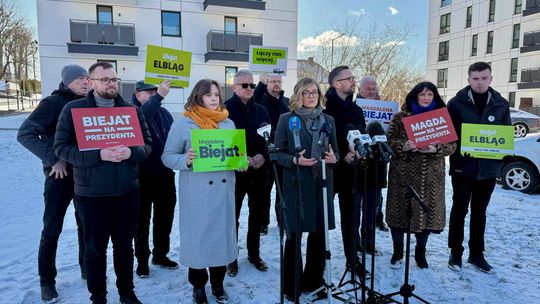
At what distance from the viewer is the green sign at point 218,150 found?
3.24 metres

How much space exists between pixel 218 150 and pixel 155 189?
4.41 feet

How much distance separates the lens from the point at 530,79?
1187 inches

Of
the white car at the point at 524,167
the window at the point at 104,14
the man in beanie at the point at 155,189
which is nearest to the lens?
the man in beanie at the point at 155,189

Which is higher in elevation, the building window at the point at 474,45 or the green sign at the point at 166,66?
the building window at the point at 474,45

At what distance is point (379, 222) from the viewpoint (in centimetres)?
577

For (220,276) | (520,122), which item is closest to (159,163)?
(220,276)

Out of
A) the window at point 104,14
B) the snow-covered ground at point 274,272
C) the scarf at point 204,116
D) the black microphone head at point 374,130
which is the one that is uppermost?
the window at point 104,14

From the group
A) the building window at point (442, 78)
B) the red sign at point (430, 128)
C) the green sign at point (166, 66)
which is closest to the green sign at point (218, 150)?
the green sign at point (166, 66)

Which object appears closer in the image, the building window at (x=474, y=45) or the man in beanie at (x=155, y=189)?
the man in beanie at (x=155, y=189)

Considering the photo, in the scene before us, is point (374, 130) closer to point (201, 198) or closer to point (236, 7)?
point (201, 198)

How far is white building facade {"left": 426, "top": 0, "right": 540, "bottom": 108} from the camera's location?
30297 mm

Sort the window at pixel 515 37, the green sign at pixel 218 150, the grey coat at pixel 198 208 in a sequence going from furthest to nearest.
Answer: the window at pixel 515 37, the grey coat at pixel 198 208, the green sign at pixel 218 150

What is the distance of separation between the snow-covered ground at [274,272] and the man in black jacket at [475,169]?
0.27m

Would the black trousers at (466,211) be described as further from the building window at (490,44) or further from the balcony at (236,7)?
the building window at (490,44)
